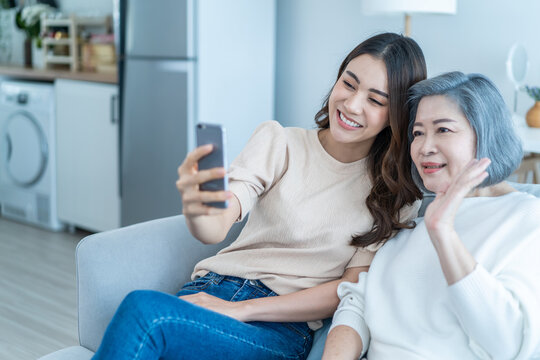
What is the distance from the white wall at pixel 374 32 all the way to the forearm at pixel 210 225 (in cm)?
190

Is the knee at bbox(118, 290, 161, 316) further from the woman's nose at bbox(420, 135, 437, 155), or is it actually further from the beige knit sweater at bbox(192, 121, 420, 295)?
the woman's nose at bbox(420, 135, 437, 155)

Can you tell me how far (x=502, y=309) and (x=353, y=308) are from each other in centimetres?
37

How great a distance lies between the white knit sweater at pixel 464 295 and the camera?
109cm

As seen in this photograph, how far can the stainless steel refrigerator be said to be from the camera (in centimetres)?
309

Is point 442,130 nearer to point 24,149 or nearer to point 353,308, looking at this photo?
point 353,308

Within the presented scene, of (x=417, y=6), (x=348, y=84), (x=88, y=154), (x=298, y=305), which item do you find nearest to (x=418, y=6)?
(x=417, y=6)

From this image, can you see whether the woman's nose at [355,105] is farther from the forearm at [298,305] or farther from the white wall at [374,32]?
the white wall at [374,32]

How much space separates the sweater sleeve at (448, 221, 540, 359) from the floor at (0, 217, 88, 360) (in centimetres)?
175

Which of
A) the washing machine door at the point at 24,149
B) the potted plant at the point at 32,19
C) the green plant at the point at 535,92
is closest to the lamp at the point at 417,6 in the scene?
the green plant at the point at 535,92

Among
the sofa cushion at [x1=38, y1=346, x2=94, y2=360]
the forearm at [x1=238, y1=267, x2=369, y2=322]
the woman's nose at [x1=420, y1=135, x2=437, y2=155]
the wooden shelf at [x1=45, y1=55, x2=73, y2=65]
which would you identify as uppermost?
the wooden shelf at [x1=45, y1=55, x2=73, y2=65]

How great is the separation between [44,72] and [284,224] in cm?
281

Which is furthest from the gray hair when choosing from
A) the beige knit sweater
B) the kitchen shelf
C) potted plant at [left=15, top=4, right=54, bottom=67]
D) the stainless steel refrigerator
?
potted plant at [left=15, top=4, right=54, bottom=67]

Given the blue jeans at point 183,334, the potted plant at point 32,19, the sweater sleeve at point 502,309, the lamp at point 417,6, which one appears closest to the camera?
the sweater sleeve at point 502,309

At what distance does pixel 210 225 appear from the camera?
129cm
